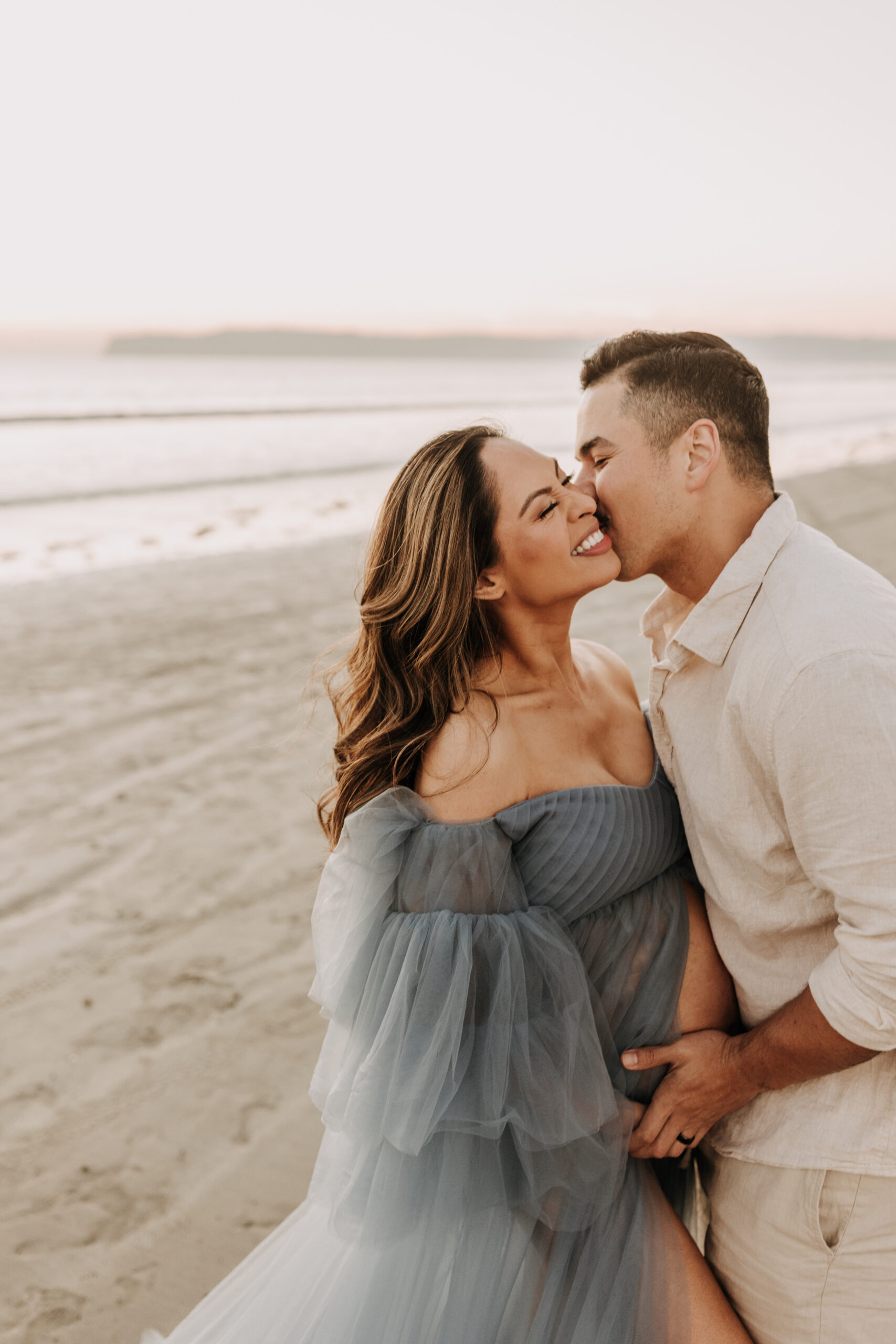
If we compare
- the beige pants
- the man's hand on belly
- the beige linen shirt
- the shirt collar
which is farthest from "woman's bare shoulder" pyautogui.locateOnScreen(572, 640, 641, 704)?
the beige pants

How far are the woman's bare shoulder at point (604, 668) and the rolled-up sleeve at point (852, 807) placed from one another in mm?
1098

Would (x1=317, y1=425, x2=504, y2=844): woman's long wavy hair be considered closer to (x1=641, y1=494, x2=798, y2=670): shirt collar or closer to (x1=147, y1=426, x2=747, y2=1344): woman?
(x1=147, y1=426, x2=747, y2=1344): woman

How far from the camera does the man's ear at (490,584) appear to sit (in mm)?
2625

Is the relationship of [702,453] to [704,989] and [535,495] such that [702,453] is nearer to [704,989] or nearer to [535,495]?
[535,495]

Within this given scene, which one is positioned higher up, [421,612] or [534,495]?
[534,495]

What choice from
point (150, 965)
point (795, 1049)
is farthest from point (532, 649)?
point (150, 965)

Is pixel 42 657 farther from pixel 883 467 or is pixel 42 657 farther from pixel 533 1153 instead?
pixel 883 467

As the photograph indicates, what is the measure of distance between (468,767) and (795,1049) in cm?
91

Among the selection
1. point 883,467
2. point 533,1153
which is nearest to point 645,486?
point 533,1153

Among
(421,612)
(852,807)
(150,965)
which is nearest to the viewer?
(852,807)

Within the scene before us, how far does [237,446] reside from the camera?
25.4 meters

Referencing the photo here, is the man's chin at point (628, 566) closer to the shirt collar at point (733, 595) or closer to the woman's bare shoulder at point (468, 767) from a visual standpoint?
the shirt collar at point (733, 595)

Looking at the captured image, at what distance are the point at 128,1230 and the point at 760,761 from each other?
2546 mm

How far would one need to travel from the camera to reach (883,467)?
64.3 ft
